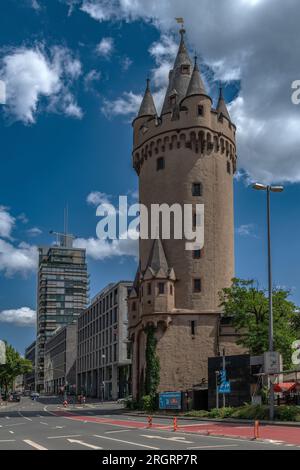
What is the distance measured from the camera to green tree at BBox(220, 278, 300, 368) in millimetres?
45281

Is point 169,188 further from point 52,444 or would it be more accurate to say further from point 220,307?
point 52,444

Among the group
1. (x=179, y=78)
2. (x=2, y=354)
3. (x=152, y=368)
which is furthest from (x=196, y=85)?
(x=2, y=354)

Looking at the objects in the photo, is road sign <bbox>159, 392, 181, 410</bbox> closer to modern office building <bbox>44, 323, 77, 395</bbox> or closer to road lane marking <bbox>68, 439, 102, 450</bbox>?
road lane marking <bbox>68, 439, 102, 450</bbox>

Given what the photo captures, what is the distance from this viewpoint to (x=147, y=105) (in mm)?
64875

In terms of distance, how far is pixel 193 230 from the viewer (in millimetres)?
55844

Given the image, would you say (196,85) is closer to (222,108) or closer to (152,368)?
(222,108)

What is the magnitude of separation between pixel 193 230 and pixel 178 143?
29.1 feet

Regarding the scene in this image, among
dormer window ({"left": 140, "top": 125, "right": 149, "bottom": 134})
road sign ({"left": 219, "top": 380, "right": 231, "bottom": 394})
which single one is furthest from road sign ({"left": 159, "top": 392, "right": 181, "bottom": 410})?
dormer window ({"left": 140, "top": 125, "right": 149, "bottom": 134})

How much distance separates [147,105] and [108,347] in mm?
57849

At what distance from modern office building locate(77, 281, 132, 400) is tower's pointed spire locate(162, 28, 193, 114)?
42993mm

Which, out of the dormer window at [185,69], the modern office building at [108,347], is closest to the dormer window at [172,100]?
the dormer window at [185,69]

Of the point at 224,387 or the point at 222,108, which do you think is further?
the point at 222,108

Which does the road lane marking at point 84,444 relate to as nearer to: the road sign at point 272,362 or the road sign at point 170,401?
the road sign at point 272,362
